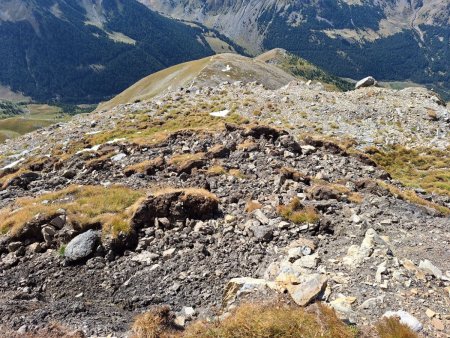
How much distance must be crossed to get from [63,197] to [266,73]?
112522 millimetres

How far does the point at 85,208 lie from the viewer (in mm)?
16891

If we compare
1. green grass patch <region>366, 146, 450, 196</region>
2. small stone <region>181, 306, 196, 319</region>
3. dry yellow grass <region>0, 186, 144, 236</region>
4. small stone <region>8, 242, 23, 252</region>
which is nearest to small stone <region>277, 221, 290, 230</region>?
A: small stone <region>181, 306, 196, 319</region>

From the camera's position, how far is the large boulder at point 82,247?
14023 mm

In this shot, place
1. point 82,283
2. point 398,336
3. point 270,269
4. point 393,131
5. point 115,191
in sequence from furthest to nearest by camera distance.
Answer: point 393,131 → point 115,191 → point 82,283 → point 270,269 → point 398,336

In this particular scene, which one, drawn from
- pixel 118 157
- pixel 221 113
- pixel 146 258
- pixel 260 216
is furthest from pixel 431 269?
pixel 221 113

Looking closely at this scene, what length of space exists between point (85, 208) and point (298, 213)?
9545 mm

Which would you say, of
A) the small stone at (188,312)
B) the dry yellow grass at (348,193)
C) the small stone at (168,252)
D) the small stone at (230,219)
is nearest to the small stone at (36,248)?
the small stone at (168,252)

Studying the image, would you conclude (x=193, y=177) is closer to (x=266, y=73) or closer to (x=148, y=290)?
(x=148, y=290)

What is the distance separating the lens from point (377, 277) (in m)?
10.5

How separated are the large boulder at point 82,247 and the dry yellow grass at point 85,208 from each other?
0.59 metres

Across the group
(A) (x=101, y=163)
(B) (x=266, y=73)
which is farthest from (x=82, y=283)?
(B) (x=266, y=73)

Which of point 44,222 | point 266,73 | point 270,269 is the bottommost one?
point 266,73

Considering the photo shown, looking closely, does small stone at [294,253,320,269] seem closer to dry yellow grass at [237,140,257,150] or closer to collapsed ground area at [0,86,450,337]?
collapsed ground area at [0,86,450,337]

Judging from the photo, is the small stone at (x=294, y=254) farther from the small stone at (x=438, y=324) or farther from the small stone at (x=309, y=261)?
the small stone at (x=438, y=324)
